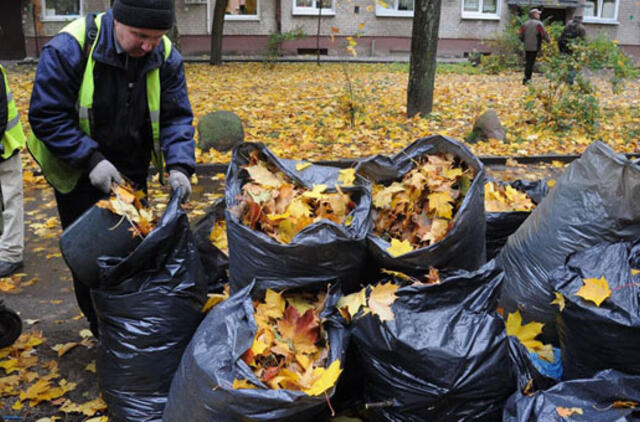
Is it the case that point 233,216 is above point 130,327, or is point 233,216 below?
above

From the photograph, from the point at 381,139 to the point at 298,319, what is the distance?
18.1ft

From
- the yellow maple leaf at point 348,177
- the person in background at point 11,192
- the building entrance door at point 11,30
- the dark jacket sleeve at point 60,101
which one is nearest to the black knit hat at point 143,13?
the dark jacket sleeve at point 60,101

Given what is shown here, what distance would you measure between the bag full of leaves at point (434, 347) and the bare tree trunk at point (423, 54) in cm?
648

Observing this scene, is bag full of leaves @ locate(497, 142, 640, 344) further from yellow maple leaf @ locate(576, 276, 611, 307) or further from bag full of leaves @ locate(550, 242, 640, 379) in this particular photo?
yellow maple leaf @ locate(576, 276, 611, 307)

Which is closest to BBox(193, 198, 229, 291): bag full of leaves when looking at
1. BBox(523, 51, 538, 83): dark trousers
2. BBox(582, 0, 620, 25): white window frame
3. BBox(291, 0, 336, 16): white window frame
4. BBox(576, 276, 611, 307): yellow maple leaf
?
BBox(576, 276, 611, 307): yellow maple leaf

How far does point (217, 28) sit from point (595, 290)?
48.8 feet

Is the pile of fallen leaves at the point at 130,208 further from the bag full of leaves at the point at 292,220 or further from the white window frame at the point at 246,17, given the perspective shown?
the white window frame at the point at 246,17

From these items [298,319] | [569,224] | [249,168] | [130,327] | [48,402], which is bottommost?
[48,402]

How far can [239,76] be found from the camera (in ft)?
47.3

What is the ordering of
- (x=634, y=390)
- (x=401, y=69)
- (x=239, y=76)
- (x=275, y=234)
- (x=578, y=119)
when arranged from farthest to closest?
(x=401, y=69)
(x=239, y=76)
(x=578, y=119)
(x=275, y=234)
(x=634, y=390)

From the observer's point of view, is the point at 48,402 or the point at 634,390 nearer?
the point at 634,390

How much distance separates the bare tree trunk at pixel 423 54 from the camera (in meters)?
8.01

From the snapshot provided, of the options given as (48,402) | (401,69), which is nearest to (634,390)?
(48,402)

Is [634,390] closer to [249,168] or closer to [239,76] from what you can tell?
[249,168]
